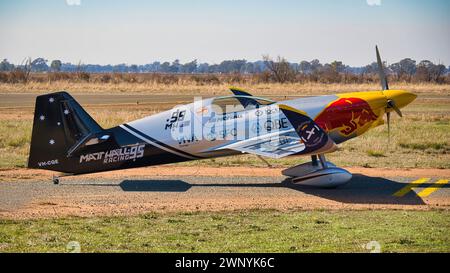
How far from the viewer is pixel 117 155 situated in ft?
54.6

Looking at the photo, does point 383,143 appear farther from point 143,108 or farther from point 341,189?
point 143,108

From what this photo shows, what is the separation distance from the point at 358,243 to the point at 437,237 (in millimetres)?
1584

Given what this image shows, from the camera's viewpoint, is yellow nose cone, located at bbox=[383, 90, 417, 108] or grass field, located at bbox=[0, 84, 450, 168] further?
grass field, located at bbox=[0, 84, 450, 168]

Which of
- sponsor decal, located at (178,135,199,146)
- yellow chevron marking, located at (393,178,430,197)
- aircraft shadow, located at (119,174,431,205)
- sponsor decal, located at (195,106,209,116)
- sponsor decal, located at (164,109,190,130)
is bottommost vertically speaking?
aircraft shadow, located at (119,174,431,205)

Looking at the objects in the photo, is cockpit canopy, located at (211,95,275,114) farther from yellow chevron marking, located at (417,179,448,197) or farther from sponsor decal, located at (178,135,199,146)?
yellow chevron marking, located at (417,179,448,197)

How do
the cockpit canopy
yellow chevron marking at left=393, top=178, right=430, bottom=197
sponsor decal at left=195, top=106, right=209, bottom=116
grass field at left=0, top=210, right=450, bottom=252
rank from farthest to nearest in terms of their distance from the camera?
the cockpit canopy
sponsor decal at left=195, top=106, right=209, bottom=116
yellow chevron marking at left=393, top=178, right=430, bottom=197
grass field at left=0, top=210, right=450, bottom=252

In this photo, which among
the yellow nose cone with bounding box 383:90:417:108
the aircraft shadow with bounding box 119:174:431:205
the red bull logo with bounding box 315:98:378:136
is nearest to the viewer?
the aircraft shadow with bounding box 119:174:431:205

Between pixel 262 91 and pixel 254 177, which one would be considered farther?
pixel 262 91

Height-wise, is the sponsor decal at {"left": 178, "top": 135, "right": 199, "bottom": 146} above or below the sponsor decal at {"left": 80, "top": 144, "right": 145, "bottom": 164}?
above

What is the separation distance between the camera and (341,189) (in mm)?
17156

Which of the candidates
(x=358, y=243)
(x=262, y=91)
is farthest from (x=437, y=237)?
(x=262, y=91)

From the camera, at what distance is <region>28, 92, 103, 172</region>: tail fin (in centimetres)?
1634

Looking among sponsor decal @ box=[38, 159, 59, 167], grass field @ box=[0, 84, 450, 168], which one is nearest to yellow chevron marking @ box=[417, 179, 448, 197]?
grass field @ box=[0, 84, 450, 168]

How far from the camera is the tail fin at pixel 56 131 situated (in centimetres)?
1634
